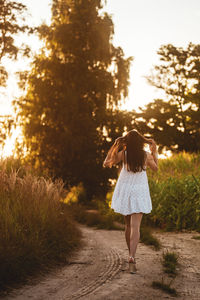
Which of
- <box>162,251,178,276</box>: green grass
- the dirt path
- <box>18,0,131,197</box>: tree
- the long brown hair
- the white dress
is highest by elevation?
<box>18,0,131,197</box>: tree

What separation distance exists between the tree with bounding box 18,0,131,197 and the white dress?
14.9 m

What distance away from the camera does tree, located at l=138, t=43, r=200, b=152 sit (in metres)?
27.8

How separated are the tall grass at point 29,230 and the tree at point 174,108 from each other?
1913 cm

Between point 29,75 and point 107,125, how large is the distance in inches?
202

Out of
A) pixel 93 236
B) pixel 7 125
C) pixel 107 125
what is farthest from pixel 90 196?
pixel 93 236

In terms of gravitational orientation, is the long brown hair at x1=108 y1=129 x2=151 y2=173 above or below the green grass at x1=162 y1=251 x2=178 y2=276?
above

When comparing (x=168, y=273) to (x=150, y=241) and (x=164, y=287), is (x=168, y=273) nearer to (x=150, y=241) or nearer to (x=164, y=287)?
(x=164, y=287)

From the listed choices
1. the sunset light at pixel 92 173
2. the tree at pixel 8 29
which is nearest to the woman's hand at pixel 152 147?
the sunset light at pixel 92 173

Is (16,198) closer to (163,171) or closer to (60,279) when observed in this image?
(60,279)

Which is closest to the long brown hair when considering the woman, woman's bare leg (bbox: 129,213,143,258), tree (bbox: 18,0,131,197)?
the woman

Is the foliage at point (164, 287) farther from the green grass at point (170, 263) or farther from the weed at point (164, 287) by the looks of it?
the green grass at point (170, 263)

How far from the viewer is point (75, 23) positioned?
22.3m

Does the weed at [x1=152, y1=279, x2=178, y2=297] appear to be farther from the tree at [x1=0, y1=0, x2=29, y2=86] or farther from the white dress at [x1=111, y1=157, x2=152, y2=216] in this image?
the tree at [x1=0, y1=0, x2=29, y2=86]

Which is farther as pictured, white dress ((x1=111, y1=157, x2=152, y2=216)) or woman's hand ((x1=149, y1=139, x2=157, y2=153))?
woman's hand ((x1=149, y1=139, x2=157, y2=153))
